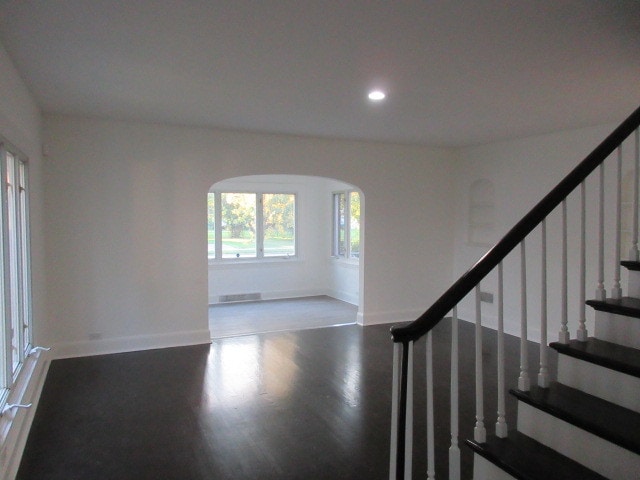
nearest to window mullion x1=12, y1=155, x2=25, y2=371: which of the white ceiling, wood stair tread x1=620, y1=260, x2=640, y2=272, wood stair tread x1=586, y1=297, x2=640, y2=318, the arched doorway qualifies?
the white ceiling

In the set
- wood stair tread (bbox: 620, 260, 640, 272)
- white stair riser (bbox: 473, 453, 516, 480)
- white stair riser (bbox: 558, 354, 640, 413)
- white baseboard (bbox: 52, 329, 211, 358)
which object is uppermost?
wood stair tread (bbox: 620, 260, 640, 272)

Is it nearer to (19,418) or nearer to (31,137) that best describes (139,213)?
(31,137)

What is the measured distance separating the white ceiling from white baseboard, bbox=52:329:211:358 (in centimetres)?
242

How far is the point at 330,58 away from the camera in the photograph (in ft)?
9.48

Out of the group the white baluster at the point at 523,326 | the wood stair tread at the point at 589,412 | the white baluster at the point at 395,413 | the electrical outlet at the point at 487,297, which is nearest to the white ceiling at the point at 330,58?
the white baluster at the point at 523,326

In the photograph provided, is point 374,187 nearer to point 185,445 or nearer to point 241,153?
point 241,153

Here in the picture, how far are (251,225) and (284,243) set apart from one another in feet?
2.50

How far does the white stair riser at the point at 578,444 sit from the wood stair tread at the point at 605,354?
23cm

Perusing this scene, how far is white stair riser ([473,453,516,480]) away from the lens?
196 centimetres

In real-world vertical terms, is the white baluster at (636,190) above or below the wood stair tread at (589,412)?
above

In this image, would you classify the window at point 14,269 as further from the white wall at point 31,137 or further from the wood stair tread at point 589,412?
the wood stair tread at point 589,412

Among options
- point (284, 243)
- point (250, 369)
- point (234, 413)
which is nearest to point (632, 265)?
point (234, 413)

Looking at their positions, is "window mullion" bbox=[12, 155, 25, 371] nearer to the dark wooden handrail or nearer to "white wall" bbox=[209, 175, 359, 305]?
the dark wooden handrail

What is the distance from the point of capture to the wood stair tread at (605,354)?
1.94 metres
